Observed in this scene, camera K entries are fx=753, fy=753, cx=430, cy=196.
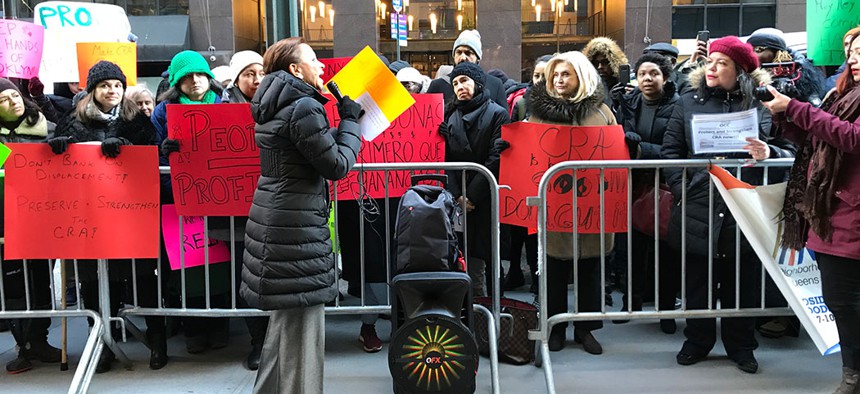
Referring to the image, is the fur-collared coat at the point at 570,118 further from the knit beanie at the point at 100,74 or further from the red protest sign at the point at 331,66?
the knit beanie at the point at 100,74

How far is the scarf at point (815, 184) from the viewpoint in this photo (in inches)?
158

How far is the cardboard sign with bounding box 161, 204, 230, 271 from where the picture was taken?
5.06 metres

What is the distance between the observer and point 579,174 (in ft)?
16.6

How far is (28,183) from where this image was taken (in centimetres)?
485

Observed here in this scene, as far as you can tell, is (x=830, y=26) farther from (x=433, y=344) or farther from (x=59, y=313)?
(x=59, y=313)

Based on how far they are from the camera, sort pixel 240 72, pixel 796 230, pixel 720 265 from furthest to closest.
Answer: pixel 240 72 → pixel 720 265 → pixel 796 230

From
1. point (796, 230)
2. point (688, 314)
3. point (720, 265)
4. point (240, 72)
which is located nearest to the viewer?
point (796, 230)

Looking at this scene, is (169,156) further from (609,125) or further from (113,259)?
(609,125)

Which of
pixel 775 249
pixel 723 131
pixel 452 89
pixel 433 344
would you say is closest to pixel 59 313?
pixel 433 344

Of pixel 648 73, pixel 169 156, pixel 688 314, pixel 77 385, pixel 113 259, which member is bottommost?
pixel 77 385

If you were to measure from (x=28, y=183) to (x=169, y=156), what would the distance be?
902 millimetres

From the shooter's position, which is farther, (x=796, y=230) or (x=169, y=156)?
(x=169, y=156)

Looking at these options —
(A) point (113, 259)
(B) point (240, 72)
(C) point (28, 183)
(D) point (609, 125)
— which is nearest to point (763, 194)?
(D) point (609, 125)

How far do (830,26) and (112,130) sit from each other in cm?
470
